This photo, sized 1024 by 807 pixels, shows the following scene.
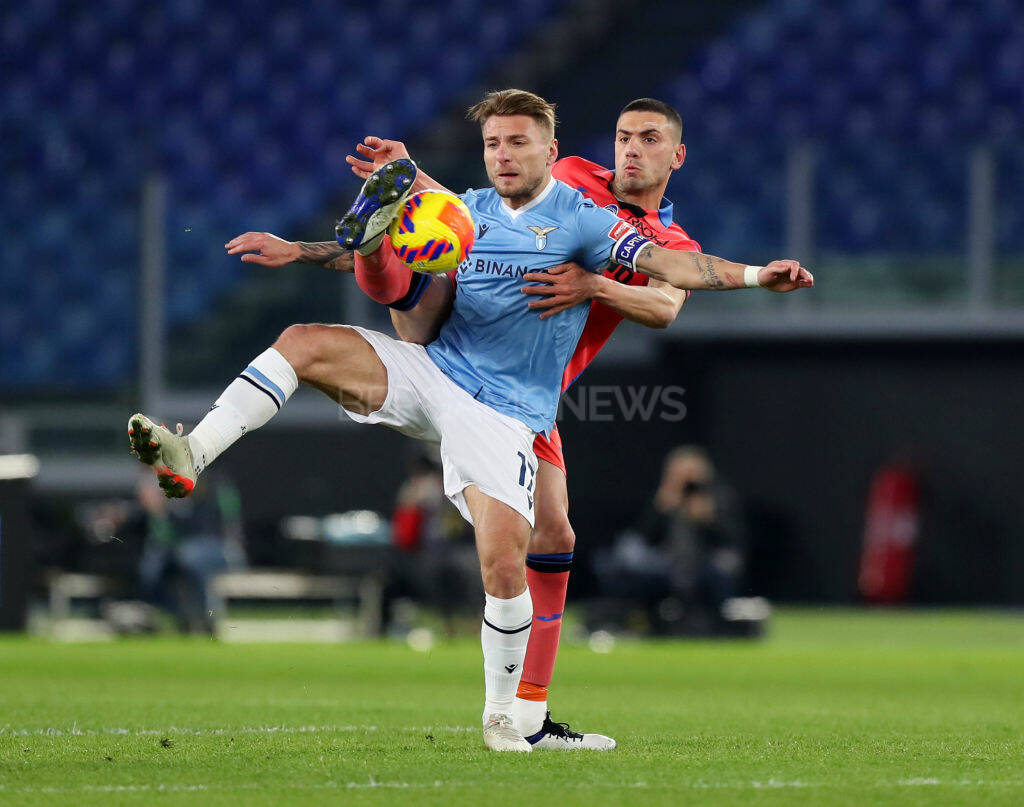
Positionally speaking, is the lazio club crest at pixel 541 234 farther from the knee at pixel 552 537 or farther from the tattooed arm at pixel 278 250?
the knee at pixel 552 537

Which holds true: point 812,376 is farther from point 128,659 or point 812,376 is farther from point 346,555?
point 128,659

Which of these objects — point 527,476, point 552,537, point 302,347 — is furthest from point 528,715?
point 302,347

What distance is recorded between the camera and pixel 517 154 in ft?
18.6

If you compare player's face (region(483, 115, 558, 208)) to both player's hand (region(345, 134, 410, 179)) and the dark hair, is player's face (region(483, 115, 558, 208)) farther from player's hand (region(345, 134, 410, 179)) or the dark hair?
the dark hair

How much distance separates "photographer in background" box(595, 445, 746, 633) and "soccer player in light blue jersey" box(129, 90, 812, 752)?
706 centimetres

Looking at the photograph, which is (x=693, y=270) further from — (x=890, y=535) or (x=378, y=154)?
(x=890, y=535)

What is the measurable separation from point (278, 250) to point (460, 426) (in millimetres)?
849

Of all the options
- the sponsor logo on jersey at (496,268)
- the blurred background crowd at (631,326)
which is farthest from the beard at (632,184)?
the blurred background crowd at (631,326)

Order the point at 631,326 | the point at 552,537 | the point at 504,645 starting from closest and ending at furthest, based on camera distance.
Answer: the point at 504,645
the point at 552,537
the point at 631,326

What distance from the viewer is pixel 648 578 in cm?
1298

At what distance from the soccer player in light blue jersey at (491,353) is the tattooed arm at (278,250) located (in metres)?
0.18

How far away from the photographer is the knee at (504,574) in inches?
216

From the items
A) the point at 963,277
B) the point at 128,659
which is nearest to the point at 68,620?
the point at 128,659

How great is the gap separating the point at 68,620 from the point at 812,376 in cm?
756
